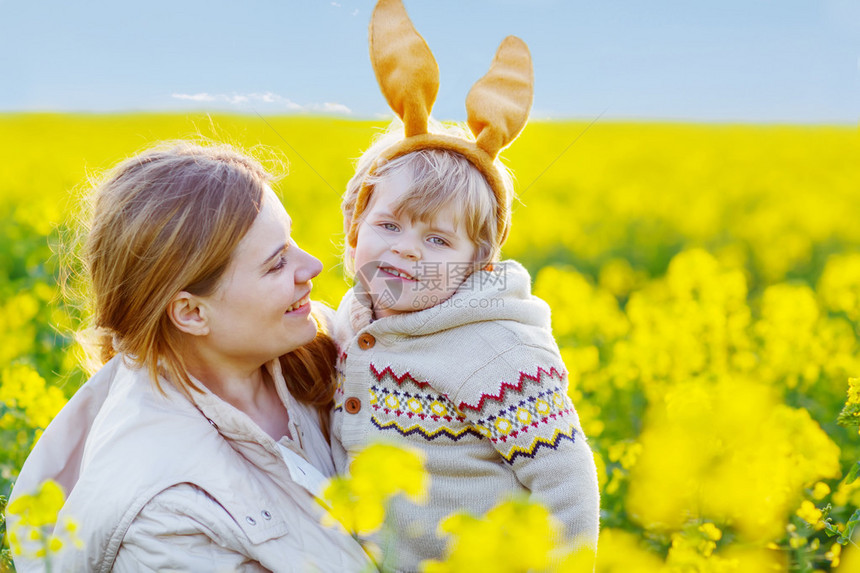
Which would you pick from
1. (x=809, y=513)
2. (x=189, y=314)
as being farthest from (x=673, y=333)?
(x=189, y=314)

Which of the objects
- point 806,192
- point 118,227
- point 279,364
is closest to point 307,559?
point 279,364

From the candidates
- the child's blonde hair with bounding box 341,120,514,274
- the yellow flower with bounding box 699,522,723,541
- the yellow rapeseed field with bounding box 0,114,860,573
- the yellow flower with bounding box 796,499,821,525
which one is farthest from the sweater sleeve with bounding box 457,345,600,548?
the yellow flower with bounding box 796,499,821,525

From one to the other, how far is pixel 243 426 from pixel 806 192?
939 centimetres

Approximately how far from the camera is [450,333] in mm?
1987

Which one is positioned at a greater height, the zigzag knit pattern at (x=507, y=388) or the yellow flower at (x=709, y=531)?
the zigzag knit pattern at (x=507, y=388)

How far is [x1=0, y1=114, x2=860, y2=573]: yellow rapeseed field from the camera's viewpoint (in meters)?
1.70

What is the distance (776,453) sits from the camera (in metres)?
1.86

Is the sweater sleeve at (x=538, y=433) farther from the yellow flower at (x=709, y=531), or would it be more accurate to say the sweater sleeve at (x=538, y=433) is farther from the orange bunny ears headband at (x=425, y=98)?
the orange bunny ears headband at (x=425, y=98)

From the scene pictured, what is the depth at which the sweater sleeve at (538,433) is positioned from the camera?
1.83 meters

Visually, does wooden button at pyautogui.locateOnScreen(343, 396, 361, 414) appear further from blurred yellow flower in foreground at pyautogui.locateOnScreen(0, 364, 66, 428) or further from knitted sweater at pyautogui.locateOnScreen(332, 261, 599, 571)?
blurred yellow flower in foreground at pyautogui.locateOnScreen(0, 364, 66, 428)

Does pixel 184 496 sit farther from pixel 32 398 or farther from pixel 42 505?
pixel 32 398

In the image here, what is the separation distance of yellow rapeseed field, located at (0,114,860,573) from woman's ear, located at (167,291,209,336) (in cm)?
40

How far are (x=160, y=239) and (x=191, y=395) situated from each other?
1.28ft

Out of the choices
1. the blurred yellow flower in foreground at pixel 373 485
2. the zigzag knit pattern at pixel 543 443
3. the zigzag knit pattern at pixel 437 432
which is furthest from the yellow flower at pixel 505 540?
the zigzag knit pattern at pixel 437 432
